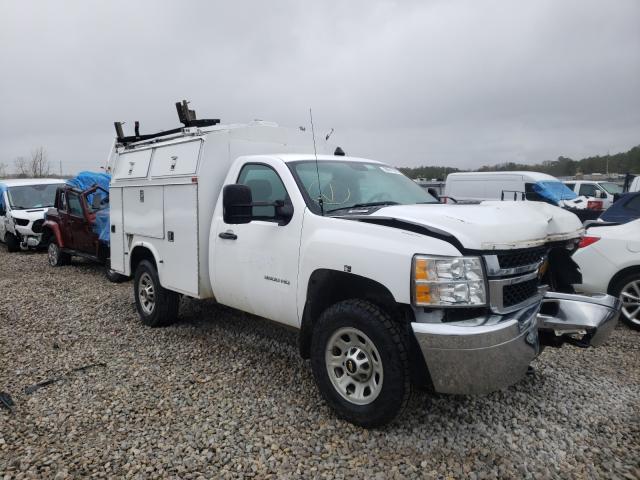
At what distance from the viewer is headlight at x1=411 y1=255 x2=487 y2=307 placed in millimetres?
2869

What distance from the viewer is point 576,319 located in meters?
3.34

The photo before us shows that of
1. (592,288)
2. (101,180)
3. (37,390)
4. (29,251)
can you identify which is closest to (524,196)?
(592,288)

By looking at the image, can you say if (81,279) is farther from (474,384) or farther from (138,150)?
(474,384)

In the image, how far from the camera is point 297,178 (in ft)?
13.1

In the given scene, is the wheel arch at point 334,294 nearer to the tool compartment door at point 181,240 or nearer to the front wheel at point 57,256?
the tool compartment door at point 181,240

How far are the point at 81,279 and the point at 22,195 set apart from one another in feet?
21.0

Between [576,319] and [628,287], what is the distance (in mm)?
2921

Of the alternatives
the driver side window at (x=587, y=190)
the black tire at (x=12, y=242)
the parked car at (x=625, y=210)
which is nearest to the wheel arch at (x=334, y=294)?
the parked car at (x=625, y=210)

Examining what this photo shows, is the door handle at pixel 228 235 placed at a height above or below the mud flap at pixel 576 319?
above

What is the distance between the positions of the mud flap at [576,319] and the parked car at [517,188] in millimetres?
10650

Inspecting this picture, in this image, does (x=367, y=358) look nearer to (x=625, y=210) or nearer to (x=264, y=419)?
(x=264, y=419)

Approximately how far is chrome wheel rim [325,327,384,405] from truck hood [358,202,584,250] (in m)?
0.86

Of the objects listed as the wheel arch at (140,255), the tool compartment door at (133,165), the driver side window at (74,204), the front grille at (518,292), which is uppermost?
the tool compartment door at (133,165)

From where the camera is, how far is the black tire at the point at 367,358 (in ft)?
9.94
